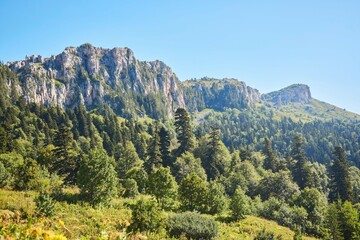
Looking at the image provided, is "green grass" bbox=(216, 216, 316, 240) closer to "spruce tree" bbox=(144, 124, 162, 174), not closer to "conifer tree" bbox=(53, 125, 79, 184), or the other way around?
"conifer tree" bbox=(53, 125, 79, 184)

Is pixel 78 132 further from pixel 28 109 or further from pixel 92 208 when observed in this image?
pixel 92 208

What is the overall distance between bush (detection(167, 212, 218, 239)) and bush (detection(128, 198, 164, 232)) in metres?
1.82

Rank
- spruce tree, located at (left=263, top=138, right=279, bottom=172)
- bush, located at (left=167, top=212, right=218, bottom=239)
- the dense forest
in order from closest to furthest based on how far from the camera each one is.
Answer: the dense forest < bush, located at (left=167, top=212, right=218, bottom=239) < spruce tree, located at (left=263, top=138, right=279, bottom=172)

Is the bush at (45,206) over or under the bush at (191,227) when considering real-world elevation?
over

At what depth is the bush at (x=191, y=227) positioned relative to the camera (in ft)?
87.5

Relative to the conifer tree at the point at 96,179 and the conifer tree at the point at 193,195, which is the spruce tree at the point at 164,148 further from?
the conifer tree at the point at 96,179

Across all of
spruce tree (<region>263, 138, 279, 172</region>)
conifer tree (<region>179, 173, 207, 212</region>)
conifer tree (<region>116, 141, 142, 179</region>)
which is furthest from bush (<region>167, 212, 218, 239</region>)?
spruce tree (<region>263, 138, 279, 172</region>)

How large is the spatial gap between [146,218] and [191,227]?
5727 millimetres

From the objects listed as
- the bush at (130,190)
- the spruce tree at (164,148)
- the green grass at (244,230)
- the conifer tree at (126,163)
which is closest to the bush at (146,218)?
the green grass at (244,230)

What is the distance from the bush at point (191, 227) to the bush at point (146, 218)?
1.82m

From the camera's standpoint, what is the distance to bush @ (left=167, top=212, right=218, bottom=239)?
87.5ft

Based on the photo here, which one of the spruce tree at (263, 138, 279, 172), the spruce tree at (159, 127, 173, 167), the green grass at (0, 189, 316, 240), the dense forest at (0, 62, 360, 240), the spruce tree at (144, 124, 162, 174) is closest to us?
the green grass at (0, 189, 316, 240)

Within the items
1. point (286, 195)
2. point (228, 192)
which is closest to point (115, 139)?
point (228, 192)

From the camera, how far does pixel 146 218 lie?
23391 millimetres
